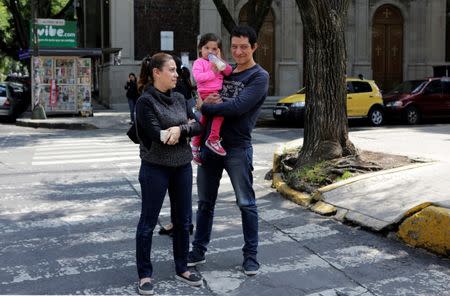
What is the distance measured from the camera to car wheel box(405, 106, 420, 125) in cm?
2134

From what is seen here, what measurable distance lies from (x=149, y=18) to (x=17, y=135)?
12.2m

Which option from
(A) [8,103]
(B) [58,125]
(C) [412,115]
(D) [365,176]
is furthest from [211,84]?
(A) [8,103]

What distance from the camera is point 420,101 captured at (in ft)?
70.5

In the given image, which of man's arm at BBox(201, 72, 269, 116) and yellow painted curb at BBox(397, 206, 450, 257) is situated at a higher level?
man's arm at BBox(201, 72, 269, 116)

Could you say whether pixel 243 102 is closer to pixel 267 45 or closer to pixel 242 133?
pixel 242 133

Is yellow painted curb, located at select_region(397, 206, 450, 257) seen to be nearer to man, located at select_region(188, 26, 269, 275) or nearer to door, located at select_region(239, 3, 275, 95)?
man, located at select_region(188, 26, 269, 275)

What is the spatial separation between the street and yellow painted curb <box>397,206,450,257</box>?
11 centimetres

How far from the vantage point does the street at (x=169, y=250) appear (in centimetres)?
488

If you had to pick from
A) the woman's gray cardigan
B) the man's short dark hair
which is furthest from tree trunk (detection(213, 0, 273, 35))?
the woman's gray cardigan

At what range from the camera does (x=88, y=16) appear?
130ft

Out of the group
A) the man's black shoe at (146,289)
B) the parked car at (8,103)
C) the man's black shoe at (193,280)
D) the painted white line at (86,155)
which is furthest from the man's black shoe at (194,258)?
the parked car at (8,103)

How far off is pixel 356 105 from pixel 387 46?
1241cm

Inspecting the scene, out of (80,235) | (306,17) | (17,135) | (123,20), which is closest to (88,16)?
(123,20)

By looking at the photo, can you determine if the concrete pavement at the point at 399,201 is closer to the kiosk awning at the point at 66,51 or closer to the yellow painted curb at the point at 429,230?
the yellow painted curb at the point at 429,230
